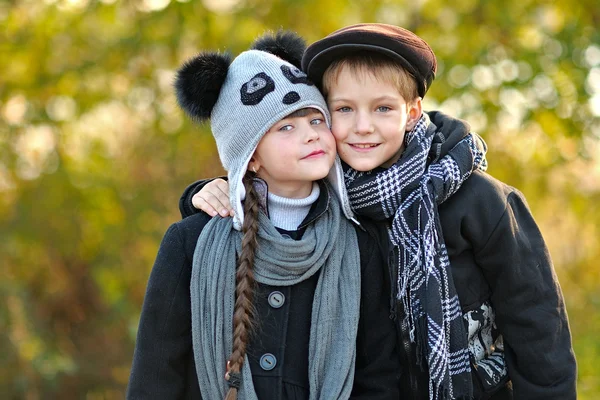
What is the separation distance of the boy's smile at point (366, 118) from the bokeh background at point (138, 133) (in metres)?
2.37

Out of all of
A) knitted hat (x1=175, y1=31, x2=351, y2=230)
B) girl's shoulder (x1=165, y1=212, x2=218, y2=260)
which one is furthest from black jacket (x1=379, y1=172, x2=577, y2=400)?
girl's shoulder (x1=165, y1=212, x2=218, y2=260)

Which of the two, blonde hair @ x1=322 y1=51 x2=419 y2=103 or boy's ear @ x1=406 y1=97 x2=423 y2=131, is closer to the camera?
blonde hair @ x1=322 y1=51 x2=419 y2=103

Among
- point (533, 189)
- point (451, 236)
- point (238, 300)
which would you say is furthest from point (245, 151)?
point (533, 189)

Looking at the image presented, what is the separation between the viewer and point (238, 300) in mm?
2418

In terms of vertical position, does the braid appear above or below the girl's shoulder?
below

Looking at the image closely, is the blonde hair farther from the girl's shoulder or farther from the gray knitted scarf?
the girl's shoulder

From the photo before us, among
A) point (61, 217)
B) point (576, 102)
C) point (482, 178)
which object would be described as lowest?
point (482, 178)

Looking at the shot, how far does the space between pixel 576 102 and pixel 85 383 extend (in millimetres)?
3876

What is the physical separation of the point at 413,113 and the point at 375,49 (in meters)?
0.29

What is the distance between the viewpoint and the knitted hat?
96.4 inches

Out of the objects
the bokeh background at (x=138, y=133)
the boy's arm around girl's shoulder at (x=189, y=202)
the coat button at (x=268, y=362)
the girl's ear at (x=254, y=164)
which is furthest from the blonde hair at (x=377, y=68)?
the bokeh background at (x=138, y=133)

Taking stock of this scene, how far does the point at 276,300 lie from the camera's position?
98.3 inches

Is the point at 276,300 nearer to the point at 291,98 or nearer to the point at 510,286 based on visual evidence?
the point at 291,98

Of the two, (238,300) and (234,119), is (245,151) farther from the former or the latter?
(238,300)
